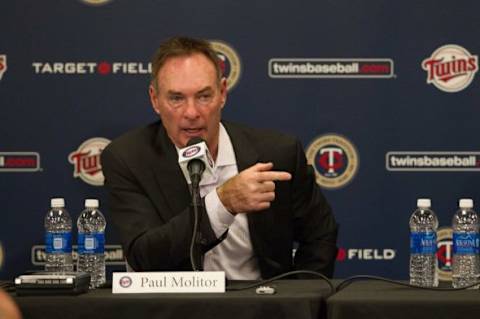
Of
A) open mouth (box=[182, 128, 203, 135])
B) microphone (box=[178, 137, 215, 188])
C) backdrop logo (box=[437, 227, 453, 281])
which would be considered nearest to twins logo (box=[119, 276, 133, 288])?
microphone (box=[178, 137, 215, 188])

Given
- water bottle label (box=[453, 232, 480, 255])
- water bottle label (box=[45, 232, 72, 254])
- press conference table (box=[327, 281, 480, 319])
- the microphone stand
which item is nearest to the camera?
press conference table (box=[327, 281, 480, 319])

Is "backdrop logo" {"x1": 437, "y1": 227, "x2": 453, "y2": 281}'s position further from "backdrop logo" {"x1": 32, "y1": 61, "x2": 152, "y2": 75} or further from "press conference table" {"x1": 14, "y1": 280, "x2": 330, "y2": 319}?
"press conference table" {"x1": 14, "y1": 280, "x2": 330, "y2": 319}

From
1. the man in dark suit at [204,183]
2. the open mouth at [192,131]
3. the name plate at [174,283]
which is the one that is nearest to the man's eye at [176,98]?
the man in dark suit at [204,183]

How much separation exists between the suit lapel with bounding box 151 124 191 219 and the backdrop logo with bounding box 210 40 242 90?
2.88 ft

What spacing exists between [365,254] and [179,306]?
1919 mm

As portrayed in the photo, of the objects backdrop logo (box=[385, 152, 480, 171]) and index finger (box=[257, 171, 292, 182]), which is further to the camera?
backdrop logo (box=[385, 152, 480, 171])

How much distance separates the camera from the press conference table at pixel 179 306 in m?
2.40

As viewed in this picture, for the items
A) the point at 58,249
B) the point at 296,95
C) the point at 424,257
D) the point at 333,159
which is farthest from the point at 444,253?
the point at 58,249

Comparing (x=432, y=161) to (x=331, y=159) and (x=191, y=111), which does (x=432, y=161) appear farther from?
(x=191, y=111)

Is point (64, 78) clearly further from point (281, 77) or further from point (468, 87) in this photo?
point (468, 87)

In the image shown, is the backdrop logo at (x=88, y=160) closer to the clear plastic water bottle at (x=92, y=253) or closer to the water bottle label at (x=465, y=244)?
the clear plastic water bottle at (x=92, y=253)

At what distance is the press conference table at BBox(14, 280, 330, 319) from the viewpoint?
94.3 inches

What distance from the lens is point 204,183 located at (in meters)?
3.38

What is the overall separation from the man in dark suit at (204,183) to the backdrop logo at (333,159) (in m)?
0.66
